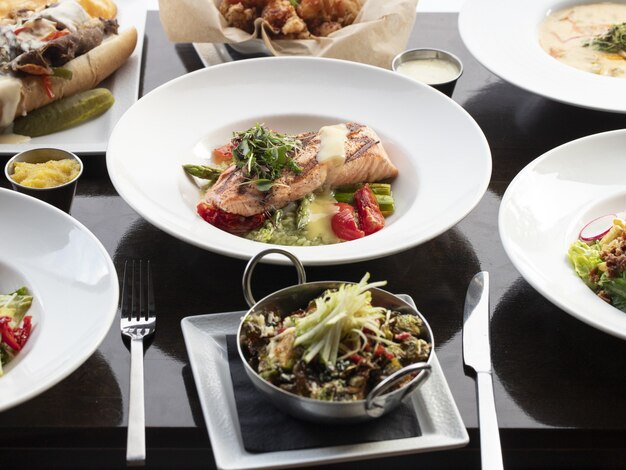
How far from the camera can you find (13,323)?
6.65ft

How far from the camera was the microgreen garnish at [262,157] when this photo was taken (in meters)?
2.54

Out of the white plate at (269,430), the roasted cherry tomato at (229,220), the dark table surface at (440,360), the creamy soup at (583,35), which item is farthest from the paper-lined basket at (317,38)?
the white plate at (269,430)

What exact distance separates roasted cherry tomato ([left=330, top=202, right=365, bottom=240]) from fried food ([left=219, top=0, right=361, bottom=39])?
4.08 feet

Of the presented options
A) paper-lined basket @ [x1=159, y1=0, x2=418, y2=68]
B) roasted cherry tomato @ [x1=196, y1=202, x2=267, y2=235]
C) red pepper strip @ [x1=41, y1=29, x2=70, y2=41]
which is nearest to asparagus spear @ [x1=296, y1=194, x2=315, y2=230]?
roasted cherry tomato @ [x1=196, y1=202, x2=267, y2=235]

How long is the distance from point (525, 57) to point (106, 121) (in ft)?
5.92

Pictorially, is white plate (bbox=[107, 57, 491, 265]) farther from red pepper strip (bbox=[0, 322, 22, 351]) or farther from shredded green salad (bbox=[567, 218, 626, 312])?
red pepper strip (bbox=[0, 322, 22, 351])

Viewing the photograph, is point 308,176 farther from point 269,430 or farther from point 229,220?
point 269,430

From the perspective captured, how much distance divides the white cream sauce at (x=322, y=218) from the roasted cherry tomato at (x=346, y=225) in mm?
18

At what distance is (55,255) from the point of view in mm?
2172

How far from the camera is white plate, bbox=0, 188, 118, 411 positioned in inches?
71.5

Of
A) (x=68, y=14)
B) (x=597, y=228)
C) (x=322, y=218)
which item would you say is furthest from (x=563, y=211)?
(x=68, y=14)

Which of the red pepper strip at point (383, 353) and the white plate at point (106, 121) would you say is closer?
the red pepper strip at point (383, 353)

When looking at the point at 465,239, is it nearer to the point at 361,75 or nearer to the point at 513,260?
the point at 513,260

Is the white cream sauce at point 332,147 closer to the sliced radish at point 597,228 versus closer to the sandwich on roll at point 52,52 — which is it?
the sliced radish at point 597,228
